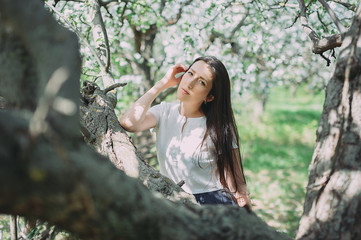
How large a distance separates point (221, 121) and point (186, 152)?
0.40 metres

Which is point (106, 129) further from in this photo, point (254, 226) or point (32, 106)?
point (254, 226)

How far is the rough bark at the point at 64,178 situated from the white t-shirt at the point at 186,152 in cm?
130

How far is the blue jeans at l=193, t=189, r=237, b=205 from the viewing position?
8.07ft

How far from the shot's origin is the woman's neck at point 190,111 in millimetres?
2819

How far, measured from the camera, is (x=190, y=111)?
9.32 feet

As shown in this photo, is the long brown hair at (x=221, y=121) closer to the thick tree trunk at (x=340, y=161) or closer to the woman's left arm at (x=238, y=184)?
the woman's left arm at (x=238, y=184)

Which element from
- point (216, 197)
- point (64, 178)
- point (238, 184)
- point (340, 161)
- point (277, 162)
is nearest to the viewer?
point (64, 178)

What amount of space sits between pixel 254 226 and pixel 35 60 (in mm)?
985

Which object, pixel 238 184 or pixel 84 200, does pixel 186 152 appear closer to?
pixel 238 184

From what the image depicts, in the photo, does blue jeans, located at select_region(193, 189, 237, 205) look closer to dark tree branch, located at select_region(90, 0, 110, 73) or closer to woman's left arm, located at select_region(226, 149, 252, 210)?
woman's left arm, located at select_region(226, 149, 252, 210)

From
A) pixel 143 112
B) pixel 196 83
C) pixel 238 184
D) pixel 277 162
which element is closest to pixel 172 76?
pixel 196 83

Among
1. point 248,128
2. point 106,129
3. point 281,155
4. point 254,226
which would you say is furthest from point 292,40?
point 254,226

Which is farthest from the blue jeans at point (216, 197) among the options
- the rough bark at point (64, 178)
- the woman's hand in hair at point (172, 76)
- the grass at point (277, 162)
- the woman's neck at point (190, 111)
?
the grass at point (277, 162)

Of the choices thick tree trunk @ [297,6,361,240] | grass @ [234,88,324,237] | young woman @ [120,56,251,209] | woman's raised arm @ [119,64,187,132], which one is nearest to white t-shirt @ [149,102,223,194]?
young woman @ [120,56,251,209]
